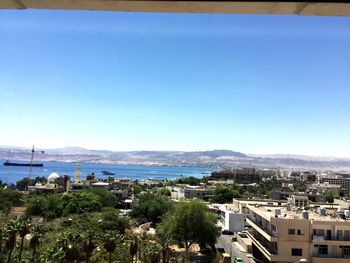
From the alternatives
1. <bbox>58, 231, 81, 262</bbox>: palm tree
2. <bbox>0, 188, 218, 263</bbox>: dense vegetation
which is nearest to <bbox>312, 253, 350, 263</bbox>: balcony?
<bbox>0, 188, 218, 263</bbox>: dense vegetation

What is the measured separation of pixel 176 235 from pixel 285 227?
1092 centimetres

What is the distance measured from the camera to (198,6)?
1774 millimetres

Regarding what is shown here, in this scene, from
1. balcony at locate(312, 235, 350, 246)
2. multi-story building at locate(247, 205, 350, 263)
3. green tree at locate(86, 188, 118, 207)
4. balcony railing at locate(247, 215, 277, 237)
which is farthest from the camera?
green tree at locate(86, 188, 118, 207)

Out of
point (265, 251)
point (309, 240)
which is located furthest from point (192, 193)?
point (309, 240)

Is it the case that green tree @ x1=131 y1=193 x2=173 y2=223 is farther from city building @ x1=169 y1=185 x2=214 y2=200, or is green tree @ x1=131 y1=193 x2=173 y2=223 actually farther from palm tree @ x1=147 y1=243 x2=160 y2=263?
city building @ x1=169 y1=185 x2=214 y2=200

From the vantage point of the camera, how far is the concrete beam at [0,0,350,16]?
1.72m

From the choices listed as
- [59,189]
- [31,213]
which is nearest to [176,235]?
[31,213]

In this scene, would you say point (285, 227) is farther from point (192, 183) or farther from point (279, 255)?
point (192, 183)

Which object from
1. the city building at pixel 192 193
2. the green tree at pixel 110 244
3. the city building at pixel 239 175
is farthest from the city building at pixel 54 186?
the city building at pixel 239 175

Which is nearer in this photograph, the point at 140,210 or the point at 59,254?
the point at 59,254

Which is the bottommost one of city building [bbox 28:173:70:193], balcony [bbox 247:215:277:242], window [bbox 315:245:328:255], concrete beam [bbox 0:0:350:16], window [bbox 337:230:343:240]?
city building [bbox 28:173:70:193]

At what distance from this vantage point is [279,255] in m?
22.5

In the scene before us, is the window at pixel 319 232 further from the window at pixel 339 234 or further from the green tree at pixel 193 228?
the green tree at pixel 193 228

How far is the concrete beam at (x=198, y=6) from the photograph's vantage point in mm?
1717
